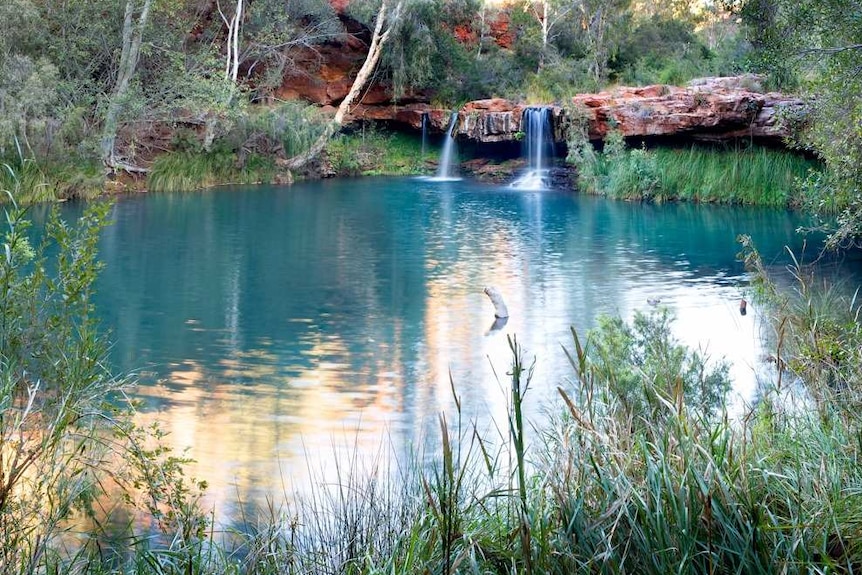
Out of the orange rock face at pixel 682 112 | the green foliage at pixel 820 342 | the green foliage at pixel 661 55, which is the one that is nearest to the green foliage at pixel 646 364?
the green foliage at pixel 820 342

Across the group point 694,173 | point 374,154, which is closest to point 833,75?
point 694,173

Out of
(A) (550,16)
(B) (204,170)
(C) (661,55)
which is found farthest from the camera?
(A) (550,16)

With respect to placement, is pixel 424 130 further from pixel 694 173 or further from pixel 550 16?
pixel 694 173

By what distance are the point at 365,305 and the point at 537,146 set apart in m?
16.6

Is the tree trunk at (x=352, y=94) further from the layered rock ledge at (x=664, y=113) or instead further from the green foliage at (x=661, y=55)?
the green foliage at (x=661, y=55)

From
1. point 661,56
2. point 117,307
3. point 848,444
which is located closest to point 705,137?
point 661,56

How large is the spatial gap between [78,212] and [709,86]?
14.0 m

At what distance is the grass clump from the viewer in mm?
21641

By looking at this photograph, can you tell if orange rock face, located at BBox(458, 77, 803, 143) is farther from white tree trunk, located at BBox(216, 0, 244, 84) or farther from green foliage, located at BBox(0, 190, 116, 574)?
green foliage, located at BBox(0, 190, 116, 574)

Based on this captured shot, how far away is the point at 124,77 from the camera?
939 inches

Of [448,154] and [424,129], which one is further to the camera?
[424,129]

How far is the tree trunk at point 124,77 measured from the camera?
917 inches

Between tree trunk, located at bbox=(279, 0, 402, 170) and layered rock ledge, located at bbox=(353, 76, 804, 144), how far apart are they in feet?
11.0

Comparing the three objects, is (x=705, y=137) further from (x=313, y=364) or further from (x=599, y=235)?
(x=313, y=364)
